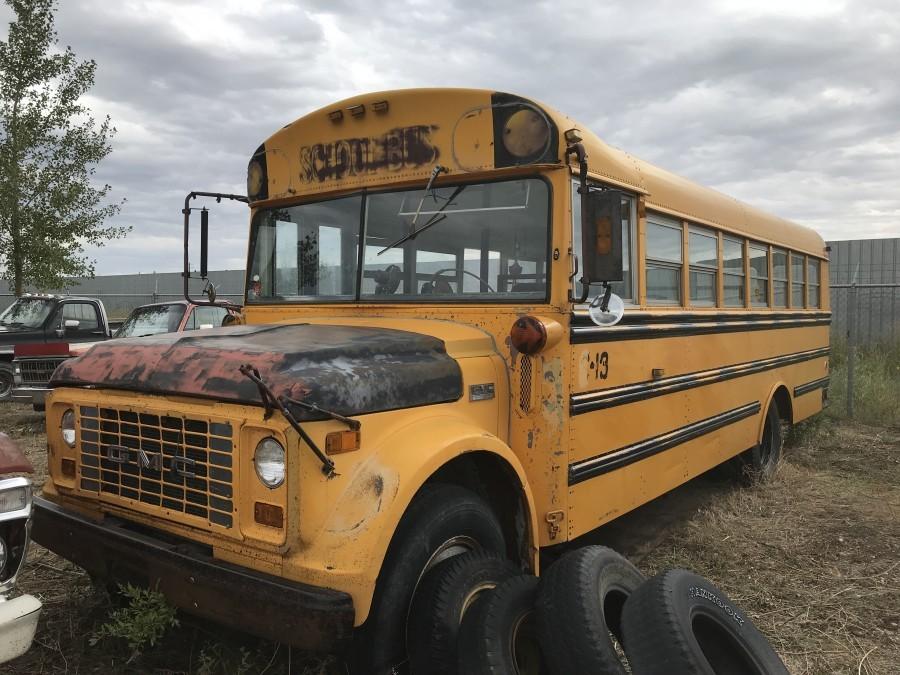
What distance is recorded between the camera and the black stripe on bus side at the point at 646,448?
335 centimetres

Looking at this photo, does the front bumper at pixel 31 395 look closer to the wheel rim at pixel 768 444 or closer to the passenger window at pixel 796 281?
the wheel rim at pixel 768 444

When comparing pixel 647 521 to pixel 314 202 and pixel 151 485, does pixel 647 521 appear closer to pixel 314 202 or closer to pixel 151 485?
pixel 314 202

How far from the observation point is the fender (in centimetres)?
215

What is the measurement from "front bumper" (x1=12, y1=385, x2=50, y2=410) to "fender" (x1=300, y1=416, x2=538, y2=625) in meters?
7.93

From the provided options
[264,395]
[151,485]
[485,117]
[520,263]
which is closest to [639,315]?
[520,263]

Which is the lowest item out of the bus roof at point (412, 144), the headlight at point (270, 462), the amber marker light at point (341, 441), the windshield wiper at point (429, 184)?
the headlight at point (270, 462)

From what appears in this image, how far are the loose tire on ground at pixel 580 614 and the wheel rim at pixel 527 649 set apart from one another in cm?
10

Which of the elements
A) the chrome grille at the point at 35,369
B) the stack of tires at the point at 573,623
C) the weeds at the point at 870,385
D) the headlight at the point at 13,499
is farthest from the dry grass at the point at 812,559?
the chrome grille at the point at 35,369

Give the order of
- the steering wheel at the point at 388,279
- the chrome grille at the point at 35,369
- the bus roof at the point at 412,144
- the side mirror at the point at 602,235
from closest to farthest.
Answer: the side mirror at the point at 602,235 → the bus roof at the point at 412,144 → the steering wheel at the point at 388,279 → the chrome grille at the point at 35,369

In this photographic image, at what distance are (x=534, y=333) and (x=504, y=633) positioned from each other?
3.89 ft

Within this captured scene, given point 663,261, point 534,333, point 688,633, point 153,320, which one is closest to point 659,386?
point 663,261

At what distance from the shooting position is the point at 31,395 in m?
9.16

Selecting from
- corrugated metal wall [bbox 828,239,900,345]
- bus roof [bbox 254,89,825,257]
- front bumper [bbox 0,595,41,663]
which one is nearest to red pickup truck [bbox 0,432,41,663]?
front bumper [bbox 0,595,41,663]

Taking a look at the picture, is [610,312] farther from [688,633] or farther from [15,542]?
[15,542]
